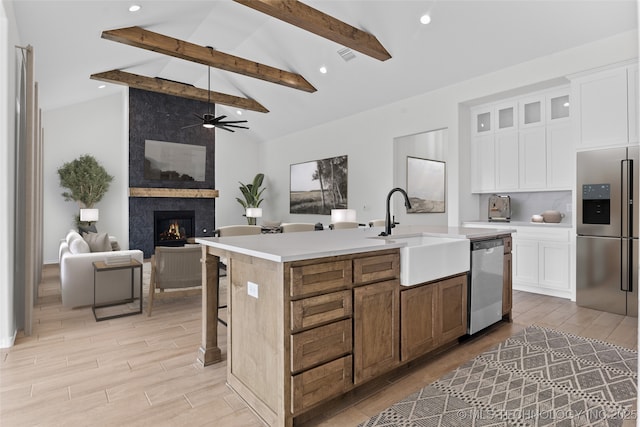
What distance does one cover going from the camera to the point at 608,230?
3.87 m

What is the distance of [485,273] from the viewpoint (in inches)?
121

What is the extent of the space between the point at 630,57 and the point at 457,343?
3.65 meters

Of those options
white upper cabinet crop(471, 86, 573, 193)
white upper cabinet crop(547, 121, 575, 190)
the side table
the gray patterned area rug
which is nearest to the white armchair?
the side table

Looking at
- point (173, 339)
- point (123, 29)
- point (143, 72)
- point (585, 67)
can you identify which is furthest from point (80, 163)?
point (585, 67)

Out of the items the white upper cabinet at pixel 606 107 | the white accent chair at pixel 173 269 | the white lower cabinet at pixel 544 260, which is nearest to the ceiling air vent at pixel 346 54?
the white upper cabinet at pixel 606 107

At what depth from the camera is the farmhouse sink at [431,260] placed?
2.31 meters

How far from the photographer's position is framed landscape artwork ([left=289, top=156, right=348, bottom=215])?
7.54m

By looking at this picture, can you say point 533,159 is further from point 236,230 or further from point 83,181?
point 83,181

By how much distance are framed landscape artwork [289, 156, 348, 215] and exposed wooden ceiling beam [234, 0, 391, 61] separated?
2766mm

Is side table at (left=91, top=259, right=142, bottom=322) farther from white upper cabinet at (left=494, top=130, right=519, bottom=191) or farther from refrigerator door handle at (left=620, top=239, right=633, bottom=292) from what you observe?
refrigerator door handle at (left=620, top=239, right=633, bottom=292)

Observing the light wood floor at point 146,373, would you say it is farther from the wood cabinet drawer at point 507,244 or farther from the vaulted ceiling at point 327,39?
the vaulted ceiling at point 327,39

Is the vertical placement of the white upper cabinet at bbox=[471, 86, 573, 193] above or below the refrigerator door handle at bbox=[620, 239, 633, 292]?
above

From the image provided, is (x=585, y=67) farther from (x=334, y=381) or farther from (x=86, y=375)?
(x=86, y=375)

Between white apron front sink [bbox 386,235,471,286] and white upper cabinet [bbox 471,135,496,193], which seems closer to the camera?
white apron front sink [bbox 386,235,471,286]
